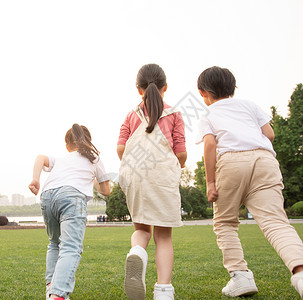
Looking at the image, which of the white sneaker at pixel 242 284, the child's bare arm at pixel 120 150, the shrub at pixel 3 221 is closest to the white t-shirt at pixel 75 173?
the child's bare arm at pixel 120 150

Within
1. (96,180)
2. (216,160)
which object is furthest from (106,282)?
(216,160)

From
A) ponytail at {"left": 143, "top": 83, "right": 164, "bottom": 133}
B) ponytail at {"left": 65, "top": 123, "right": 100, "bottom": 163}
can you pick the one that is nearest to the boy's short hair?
ponytail at {"left": 143, "top": 83, "right": 164, "bottom": 133}

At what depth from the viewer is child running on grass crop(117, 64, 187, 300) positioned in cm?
266

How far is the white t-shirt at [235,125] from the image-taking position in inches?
117

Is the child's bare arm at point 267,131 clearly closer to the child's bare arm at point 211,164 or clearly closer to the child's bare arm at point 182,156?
the child's bare arm at point 211,164

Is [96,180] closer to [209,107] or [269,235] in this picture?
[209,107]

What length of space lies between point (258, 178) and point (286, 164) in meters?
40.8

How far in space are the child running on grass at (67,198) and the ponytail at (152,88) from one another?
72 cm

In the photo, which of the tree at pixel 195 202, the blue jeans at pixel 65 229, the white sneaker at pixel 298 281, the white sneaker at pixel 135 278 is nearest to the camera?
the white sneaker at pixel 298 281

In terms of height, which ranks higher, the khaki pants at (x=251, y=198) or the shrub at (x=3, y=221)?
the khaki pants at (x=251, y=198)

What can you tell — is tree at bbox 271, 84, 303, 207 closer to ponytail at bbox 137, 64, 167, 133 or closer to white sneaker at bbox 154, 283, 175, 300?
ponytail at bbox 137, 64, 167, 133

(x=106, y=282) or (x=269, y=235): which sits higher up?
(x=269, y=235)

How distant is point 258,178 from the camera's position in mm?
2844

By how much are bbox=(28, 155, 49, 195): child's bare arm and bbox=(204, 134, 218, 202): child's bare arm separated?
56.9 inches
